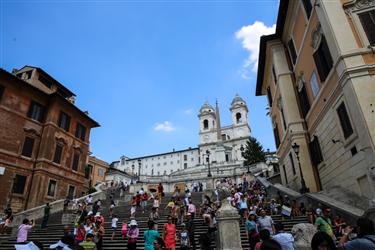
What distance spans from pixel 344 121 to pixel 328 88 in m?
2.23

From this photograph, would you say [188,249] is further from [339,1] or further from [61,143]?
[61,143]

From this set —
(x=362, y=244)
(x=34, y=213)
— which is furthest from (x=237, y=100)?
(x=362, y=244)

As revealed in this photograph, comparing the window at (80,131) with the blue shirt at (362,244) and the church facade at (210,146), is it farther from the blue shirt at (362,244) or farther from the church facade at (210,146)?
the church facade at (210,146)

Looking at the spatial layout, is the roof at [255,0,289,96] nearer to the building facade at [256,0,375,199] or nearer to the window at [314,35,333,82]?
the building facade at [256,0,375,199]

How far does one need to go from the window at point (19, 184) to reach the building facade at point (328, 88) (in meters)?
23.4

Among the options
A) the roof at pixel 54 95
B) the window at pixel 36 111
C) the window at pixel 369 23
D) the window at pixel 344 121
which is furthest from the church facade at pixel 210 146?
the window at pixel 369 23

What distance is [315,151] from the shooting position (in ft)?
52.2

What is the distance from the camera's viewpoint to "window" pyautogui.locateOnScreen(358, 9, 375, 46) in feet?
37.9

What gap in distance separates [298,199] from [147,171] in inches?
3647

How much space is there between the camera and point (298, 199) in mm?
14508

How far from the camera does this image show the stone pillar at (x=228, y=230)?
289 inches

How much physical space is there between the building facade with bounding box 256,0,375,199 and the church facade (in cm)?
6491

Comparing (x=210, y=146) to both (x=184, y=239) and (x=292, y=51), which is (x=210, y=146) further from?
(x=184, y=239)

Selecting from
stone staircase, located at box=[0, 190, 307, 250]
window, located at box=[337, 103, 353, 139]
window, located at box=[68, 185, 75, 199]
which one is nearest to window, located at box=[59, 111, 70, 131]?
window, located at box=[68, 185, 75, 199]
